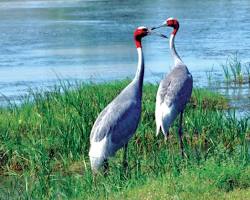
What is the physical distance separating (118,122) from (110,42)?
15522 mm

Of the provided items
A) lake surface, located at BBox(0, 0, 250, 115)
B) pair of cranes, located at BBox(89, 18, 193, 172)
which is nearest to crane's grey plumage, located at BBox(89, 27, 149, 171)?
pair of cranes, located at BBox(89, 18, 193, 172)

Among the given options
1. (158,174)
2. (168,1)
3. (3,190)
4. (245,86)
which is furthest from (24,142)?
(168,1)

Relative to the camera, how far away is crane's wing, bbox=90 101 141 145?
7938 mm

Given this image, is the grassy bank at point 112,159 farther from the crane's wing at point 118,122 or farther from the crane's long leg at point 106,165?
the crane's wing at point 118,122

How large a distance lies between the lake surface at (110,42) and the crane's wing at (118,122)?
4.85 meters

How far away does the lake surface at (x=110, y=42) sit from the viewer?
17.2m

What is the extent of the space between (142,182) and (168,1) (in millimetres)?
32207

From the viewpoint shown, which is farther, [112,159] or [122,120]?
[112,159]

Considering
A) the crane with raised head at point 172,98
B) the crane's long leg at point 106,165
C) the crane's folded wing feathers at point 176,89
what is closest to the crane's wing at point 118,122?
the crane's long leg at point 106,165

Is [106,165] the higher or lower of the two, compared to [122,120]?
lower

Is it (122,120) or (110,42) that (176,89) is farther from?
(110,42)

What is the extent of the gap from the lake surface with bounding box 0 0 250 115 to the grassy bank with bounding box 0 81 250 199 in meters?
3.18

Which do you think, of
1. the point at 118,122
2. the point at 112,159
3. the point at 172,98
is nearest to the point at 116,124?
the point at 118,122

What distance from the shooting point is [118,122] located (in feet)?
26.4
